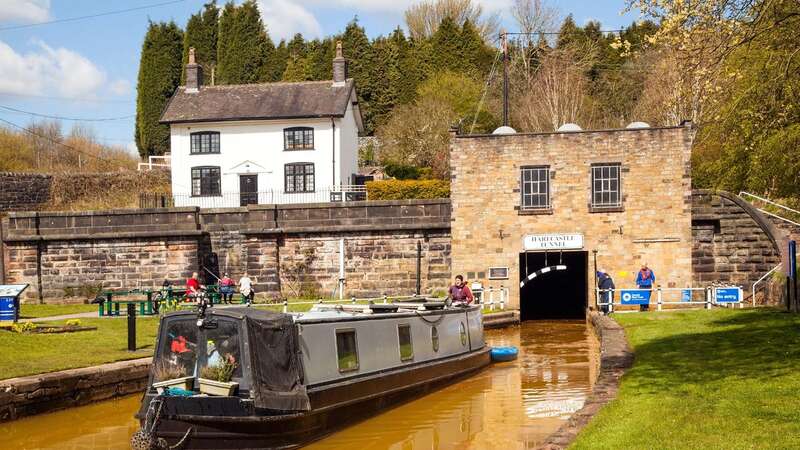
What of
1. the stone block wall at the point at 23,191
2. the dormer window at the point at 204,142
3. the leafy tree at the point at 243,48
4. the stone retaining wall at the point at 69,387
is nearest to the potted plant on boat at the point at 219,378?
the stone retaining wall at the point at 69,387

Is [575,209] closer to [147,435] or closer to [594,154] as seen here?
[594,154]

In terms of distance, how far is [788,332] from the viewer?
615 inches

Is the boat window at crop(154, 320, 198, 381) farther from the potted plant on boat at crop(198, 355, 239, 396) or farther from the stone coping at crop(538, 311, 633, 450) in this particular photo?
the stone coping at crop(538, 311, 633, 450)

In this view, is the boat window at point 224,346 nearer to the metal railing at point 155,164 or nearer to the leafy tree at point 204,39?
the metal railing at point 155,164

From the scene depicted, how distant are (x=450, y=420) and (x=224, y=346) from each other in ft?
13.9

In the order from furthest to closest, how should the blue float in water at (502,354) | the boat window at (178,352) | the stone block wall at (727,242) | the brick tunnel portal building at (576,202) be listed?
1. the stone block wall at (727,242)
2. the brick tunnel portal building at (576,202)
3. the blue float in water at (502,354)
4. the boat window at (178,352)

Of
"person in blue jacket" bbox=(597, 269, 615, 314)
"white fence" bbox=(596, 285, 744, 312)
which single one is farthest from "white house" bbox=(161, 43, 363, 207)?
"white fence" bbox=(596, 285, 744, 312)

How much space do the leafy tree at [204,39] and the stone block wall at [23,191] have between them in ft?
78.4

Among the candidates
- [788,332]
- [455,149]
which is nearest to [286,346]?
[788,332]

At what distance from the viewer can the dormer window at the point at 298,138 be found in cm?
4066

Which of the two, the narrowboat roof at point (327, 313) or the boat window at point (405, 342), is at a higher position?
the narrowboat roof at point (327, 313)

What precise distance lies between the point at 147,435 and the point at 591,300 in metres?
18.9

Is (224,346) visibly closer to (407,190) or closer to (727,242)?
(727,242)

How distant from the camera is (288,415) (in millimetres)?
11359
